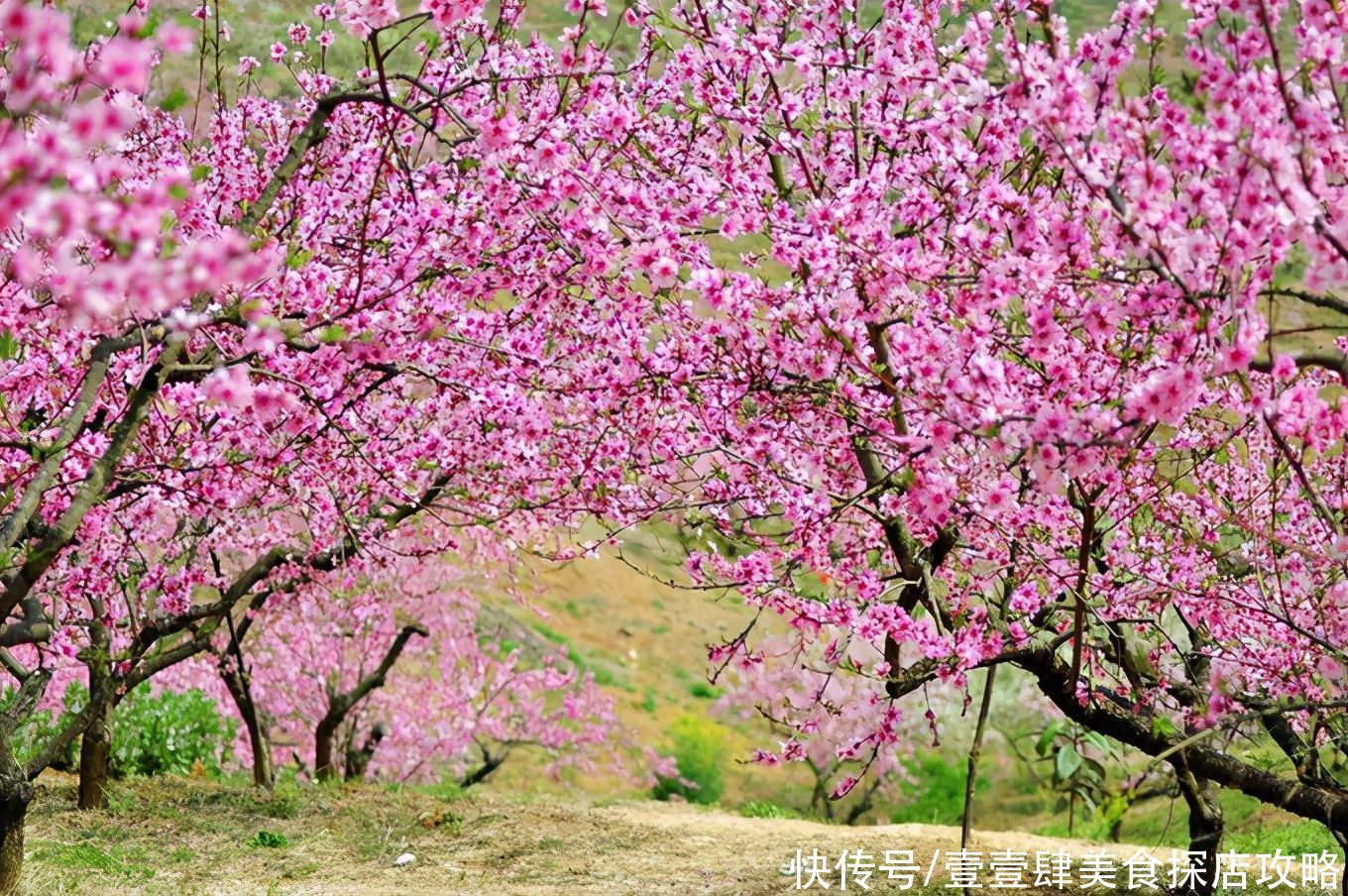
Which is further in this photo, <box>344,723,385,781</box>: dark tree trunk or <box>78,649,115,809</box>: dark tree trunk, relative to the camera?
<box>344,723,385,781</box>: dark tree trunk

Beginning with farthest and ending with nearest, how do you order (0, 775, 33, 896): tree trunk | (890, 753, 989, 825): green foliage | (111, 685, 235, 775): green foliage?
(890, 753, 989, 825): green foliage < (111, 685, 235, 775): green foliage < (0, 775, 33, 896): tree trunk

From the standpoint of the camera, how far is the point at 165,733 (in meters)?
11.0

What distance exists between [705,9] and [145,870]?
5.34 meters

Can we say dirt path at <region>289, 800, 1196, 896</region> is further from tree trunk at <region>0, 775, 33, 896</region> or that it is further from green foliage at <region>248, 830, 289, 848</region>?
tree trunk at <region>0, 775, 33, 896</region>

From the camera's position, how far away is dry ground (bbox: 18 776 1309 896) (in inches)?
261

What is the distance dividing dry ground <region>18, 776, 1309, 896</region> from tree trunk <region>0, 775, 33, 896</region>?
21 centimetres

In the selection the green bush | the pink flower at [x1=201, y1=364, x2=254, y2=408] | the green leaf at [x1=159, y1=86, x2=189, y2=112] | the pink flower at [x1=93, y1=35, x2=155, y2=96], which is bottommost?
the green bush

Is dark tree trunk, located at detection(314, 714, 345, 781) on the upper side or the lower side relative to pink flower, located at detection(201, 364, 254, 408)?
lower

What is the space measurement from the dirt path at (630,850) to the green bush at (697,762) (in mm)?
7533

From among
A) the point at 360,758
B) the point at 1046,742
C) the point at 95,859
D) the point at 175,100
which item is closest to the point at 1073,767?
the point at 1046,742

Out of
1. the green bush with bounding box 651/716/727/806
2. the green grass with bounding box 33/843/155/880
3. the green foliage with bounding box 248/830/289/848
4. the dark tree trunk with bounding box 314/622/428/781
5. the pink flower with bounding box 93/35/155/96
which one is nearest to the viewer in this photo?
the pink flower with bounding box 93/35/155/96

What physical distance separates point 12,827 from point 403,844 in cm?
247

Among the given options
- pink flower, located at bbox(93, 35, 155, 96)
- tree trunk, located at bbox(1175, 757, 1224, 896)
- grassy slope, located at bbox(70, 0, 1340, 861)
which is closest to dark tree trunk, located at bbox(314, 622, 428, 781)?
grassy slope, located at bbox(70, 0, 1340, 861)

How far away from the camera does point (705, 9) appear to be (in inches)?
220
